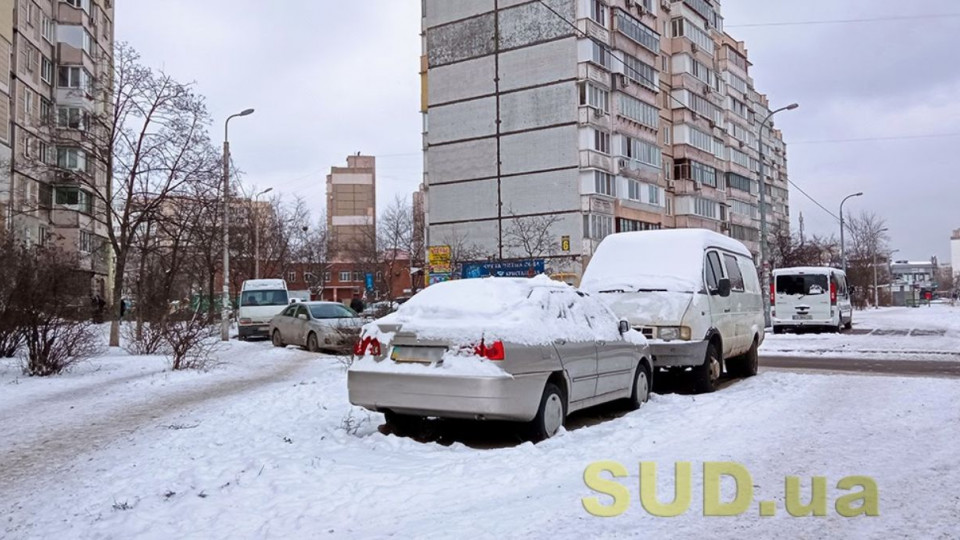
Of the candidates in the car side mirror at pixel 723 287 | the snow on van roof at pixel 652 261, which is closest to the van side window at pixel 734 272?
the snow on van roof at pixel 652 261

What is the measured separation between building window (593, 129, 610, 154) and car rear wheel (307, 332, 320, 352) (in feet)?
103

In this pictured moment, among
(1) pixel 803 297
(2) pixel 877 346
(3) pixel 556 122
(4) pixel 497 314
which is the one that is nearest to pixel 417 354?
(4) pixel 497 314

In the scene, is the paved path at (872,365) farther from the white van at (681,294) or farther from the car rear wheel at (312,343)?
the car rear wheel at (312,343)

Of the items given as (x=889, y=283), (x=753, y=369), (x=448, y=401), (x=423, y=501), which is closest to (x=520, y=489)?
(x=423, y=501)

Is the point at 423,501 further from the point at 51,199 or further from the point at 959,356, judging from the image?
the point at 51,199

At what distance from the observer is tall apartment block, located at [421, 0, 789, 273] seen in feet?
162

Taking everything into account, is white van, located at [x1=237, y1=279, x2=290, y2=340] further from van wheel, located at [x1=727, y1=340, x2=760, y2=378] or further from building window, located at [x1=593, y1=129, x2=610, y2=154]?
building window, located at [x1=593, y1=129, x2=610, y2=154]

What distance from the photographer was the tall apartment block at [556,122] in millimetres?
49281

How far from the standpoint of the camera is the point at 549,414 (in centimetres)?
762

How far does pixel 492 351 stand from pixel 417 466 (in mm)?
1236

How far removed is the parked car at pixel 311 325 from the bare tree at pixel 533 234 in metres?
25.6

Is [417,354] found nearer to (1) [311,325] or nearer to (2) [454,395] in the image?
(2) [454,395]

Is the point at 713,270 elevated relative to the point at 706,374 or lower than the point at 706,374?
elevated

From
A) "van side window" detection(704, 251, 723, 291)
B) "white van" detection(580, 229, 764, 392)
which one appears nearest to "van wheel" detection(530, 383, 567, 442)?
"white van" detection(580, 229, 764, 392)
